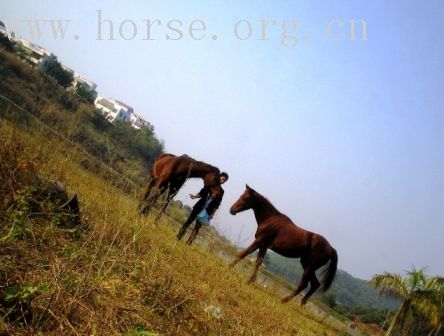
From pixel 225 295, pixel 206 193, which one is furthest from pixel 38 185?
pixel 206 193

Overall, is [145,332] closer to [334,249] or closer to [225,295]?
[225,295]

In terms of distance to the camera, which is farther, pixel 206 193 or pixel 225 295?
pixel 206 193

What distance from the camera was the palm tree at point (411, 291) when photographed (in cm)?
1803

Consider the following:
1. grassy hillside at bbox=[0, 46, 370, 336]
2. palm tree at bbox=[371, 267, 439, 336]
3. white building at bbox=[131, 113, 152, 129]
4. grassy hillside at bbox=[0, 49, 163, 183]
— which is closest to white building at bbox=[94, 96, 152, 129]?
white building at bbox=[131, 113, 152, 129]

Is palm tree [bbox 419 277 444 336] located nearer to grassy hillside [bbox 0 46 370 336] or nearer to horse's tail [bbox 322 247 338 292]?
horse's tail [bbox 322 247 338 292]

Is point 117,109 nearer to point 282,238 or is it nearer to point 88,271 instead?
point 282,238

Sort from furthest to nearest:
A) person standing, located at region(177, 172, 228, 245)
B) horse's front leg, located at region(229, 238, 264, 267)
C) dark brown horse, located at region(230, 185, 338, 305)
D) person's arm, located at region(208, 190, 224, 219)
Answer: dark brown horse, located at region(230, 185, 338, 305)
horse's front leg, located at region(229, 238, 264, 267)
person's arm, located at region(208, 190, 224, 219)
person standing, located at region(177, 172, 228, 245)

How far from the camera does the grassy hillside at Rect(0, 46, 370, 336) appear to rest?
2.34 m

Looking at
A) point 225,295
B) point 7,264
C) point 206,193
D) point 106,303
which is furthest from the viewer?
point 206,193

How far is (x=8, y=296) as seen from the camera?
2213 mm

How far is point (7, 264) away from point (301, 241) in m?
8.17

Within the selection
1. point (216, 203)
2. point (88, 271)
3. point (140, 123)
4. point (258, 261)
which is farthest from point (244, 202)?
point (140, 123)

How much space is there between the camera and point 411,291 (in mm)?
18719

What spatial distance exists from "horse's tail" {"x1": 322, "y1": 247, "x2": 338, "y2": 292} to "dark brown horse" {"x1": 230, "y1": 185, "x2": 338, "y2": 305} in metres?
0.43
